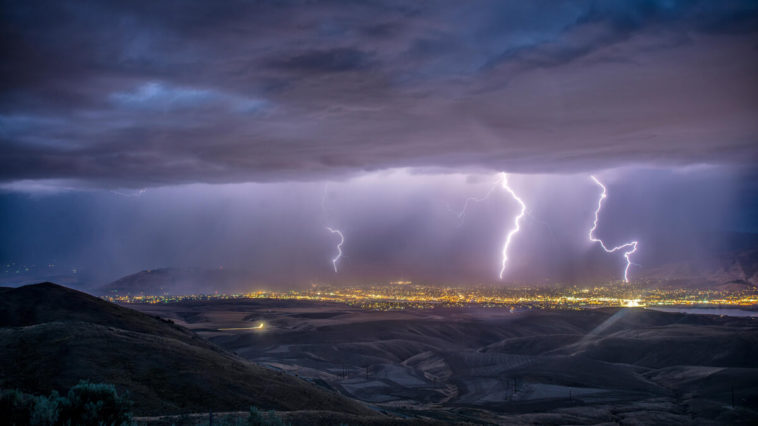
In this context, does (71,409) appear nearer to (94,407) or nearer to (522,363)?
(94,407)

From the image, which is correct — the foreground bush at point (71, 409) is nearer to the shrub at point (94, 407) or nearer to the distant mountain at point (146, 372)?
the shrub at point (94, 407)

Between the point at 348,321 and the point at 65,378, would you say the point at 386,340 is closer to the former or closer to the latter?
the point at 348,321

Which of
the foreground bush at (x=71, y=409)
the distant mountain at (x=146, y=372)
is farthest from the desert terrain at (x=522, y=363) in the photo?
the foreground bush at (x=71, y=409)

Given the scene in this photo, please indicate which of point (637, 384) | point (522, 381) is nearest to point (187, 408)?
point (522, 381)

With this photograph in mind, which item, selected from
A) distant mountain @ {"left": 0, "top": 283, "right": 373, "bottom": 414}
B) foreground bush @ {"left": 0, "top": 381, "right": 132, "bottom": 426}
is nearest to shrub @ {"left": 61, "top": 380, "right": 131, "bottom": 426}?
foreground bush @ {"left": 0, "top": 381, "right": 132, "bottom": 426}

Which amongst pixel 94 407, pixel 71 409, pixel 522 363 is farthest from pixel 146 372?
pixel 522 363

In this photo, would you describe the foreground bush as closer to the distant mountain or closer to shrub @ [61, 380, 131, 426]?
shrub @ [61, 380, 131, 426]
